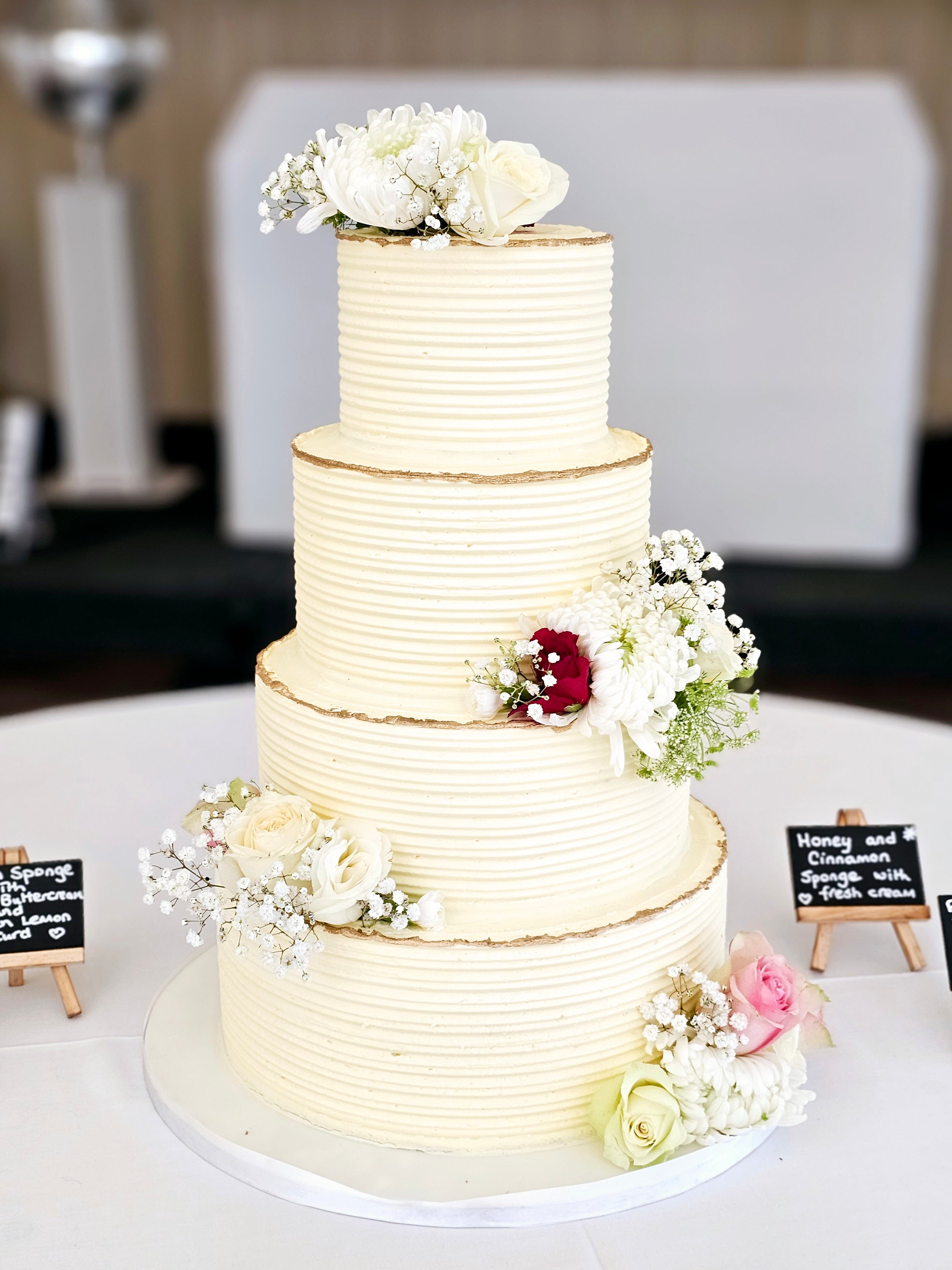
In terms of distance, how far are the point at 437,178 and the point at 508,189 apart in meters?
0.09

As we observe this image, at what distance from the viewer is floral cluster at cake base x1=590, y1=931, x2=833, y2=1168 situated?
5.71ft

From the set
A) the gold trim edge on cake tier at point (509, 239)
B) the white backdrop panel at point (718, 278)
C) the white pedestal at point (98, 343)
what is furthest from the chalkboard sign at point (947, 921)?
the white pedestal at point (98, 343)

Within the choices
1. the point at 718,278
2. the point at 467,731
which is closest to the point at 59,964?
the point at 467,731

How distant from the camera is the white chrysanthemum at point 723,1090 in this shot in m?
1.75

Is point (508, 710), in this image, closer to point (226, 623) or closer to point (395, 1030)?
point (395, 1030)

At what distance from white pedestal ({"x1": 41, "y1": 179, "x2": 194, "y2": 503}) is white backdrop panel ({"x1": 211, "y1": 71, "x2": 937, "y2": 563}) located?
2.84 ft

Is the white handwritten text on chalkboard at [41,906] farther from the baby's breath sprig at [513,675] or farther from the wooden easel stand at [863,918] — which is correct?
the wooden easel stand at [863,918]

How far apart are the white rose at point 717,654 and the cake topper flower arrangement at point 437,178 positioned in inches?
22.0

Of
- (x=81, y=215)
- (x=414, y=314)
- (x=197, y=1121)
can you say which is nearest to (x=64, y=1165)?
(x=197, y=1121)

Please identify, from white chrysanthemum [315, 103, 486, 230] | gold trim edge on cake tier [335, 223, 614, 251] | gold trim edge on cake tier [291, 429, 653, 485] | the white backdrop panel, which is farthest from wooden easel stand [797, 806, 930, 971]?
the white backdrop panel

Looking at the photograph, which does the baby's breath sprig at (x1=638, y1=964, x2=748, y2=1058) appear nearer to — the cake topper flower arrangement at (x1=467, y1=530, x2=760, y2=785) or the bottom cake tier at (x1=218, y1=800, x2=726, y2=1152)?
the bottom cake tier at (x1=218, y1=800, x2=726, y2=1152)

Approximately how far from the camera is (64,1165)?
178 centimetres

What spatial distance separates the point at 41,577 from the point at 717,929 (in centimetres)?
387

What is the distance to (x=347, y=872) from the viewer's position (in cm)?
172
